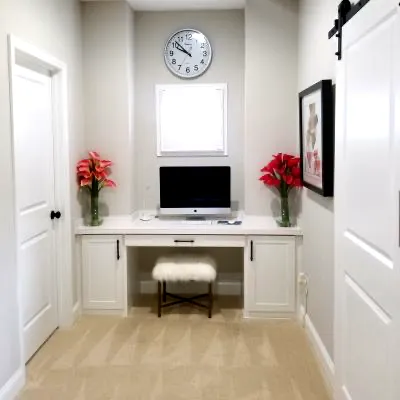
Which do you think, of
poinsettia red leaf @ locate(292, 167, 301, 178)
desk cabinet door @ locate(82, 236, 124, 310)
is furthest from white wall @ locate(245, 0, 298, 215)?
desk cabinet door @ locate(82, 236, 124, 310)

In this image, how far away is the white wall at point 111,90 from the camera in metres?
4.36

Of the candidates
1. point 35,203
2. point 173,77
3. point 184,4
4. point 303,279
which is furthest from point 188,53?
point 303,279

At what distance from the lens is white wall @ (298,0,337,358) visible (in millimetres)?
3096

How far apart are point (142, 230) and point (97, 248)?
405 mm

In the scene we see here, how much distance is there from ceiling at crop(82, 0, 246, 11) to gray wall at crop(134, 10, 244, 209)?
92mm

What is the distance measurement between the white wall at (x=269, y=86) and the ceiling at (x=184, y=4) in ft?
0.71

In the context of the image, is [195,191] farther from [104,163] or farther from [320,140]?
[320,140]

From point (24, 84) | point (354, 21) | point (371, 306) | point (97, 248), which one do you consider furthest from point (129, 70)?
point (371, 306)

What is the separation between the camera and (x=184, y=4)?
4.38m

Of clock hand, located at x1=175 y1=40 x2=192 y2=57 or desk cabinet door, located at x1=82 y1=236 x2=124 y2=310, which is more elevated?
clock hand, located at x1=175 y1=40 x2=192 y2=57

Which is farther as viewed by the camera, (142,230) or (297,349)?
(142,230)

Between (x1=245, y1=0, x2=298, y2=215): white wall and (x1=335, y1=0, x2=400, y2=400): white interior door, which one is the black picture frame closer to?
(x1=335, y1=0, x2=400, y2=400): white interior door

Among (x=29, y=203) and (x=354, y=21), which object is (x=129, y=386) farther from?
(x=354, y=21)

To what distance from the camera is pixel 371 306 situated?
6.70ft
